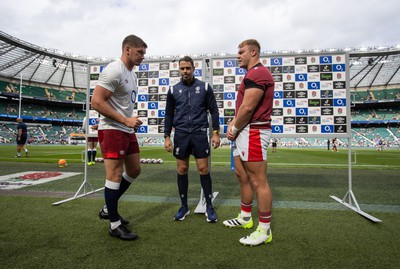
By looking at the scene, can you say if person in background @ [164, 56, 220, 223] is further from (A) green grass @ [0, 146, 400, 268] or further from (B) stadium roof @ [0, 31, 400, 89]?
(B) stadium roof @ [0, 31, 400, 89]

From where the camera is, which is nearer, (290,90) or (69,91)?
(290,90)

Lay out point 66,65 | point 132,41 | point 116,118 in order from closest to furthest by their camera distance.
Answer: point 116,118, point 132,41, point 66,65

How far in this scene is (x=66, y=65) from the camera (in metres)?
44.6

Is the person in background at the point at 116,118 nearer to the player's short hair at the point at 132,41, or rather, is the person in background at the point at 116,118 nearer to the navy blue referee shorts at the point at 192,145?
the player's short hair at the point at 132,41

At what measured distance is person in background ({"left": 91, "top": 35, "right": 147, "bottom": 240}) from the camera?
250 centimetres

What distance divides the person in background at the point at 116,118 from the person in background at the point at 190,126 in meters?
0.73

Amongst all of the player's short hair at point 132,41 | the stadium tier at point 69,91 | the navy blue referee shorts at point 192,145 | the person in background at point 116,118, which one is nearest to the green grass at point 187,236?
the person in background at point 116,118

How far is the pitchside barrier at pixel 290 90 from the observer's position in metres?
4.49

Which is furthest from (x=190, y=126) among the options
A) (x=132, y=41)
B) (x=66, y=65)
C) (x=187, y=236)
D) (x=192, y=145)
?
(x=66, y=65)

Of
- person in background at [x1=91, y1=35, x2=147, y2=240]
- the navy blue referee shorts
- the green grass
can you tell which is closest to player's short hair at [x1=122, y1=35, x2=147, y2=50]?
person in background at [x1=91, y1=35, x2=147, y2=240]

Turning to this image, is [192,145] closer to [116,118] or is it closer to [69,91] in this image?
[116,118]

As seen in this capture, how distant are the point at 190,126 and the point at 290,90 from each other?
2.49 m

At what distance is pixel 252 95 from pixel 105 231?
7.39ft

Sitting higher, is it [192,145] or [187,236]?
[192,145]
